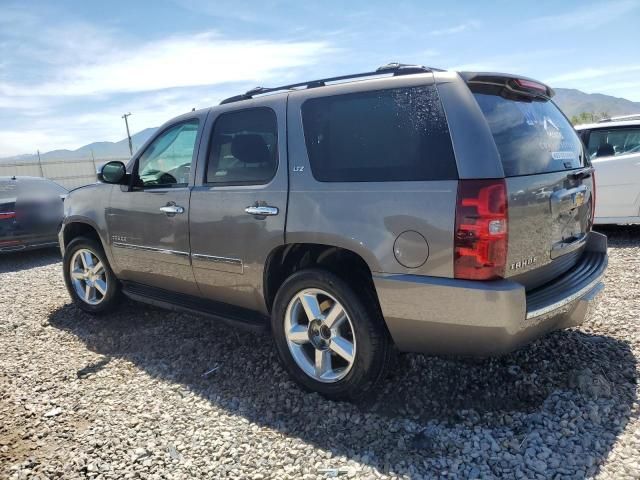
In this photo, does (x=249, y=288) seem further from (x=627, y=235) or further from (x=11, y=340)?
(x=627, y=235)

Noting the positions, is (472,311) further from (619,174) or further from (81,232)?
(619,174)

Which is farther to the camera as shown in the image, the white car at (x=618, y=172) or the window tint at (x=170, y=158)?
the white car at (x=618, y=172)

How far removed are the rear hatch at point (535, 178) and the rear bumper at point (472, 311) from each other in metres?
0.13

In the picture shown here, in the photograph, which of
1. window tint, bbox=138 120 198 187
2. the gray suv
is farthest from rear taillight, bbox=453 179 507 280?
window tint, bbox=138 120 198 187

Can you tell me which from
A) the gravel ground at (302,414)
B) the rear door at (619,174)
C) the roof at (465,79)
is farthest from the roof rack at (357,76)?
the rear door at (619,174)

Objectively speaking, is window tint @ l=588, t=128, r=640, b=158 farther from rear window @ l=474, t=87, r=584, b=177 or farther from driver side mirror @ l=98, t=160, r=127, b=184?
driver side mirror @ l=98, t=160, r=127, b=184

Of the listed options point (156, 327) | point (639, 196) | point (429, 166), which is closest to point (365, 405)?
point (429, 166)

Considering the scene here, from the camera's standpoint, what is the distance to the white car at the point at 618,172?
6.62m

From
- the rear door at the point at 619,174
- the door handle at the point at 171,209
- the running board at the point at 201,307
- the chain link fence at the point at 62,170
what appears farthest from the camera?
the chain link fence at the point at 62,170

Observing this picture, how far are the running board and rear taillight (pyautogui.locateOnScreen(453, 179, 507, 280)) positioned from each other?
156 cm

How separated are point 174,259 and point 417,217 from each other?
216cm

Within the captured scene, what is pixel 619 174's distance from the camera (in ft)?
22.0

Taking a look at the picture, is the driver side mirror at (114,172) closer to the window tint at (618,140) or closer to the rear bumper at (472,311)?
the rear bumper at (472,311)

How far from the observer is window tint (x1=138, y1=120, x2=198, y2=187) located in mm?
A: 3865
